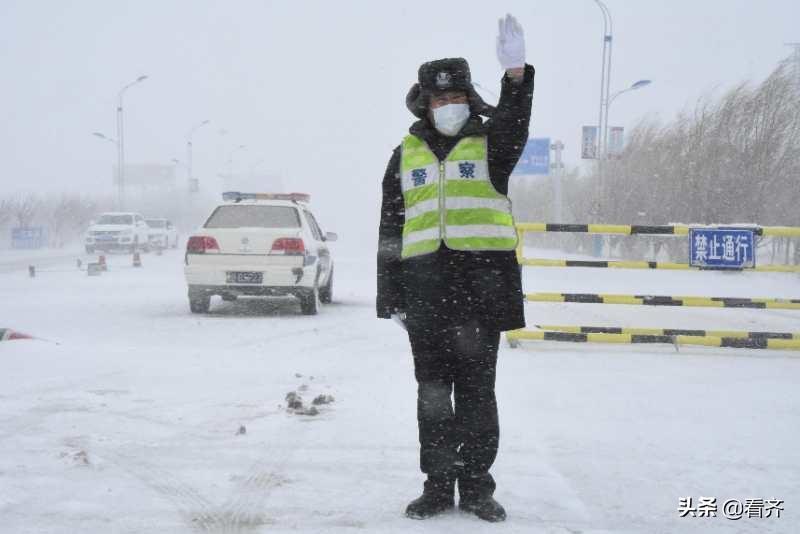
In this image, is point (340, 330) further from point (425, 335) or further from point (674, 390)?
point (425, 335)

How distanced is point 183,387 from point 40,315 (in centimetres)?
582

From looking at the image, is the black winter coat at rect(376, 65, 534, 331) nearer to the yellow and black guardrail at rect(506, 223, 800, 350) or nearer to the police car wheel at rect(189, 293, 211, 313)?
the yellow and black guardrail at rect(506, 223, 800, 350)

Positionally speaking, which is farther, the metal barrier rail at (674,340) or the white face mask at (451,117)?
the metal barrier rail at (674,340)

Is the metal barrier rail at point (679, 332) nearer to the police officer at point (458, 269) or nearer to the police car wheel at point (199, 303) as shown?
the police officer at point (458, 269)

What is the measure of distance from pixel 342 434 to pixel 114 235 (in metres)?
30.1

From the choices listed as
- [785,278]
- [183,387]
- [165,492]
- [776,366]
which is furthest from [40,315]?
[785,278]

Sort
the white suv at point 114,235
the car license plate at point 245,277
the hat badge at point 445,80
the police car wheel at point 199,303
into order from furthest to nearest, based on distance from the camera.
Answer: the white suv at point 114,235 → the police car wheel at point 199,303 → the car license plate at point 245,277 → the hat badge at point 445,80

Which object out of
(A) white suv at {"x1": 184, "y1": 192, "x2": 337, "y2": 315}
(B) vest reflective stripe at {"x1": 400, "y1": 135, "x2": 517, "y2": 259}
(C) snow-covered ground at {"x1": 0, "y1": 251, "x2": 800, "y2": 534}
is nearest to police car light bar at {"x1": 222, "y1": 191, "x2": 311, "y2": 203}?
(A) white suv at {"x1": 184, "y1": 192, "x2": 337, "y2": 315}

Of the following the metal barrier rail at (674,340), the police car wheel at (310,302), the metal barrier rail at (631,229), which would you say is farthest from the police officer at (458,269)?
the police car wheel at (310,302)

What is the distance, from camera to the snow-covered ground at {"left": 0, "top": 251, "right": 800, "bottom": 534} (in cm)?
345

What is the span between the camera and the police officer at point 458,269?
131 inches

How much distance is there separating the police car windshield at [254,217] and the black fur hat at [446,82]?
7.96m

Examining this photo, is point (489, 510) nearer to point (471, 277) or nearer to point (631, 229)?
point (471, 277)

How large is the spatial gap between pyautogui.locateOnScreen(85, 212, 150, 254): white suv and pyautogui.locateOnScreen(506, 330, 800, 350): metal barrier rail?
87.6ft
